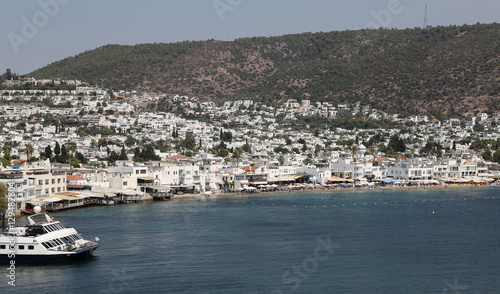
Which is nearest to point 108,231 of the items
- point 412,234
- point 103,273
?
point 103,273

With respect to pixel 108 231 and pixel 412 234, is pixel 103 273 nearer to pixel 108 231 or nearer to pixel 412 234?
pixel 108 231

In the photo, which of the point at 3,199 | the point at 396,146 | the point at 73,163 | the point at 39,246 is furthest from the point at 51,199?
the point at 396,146

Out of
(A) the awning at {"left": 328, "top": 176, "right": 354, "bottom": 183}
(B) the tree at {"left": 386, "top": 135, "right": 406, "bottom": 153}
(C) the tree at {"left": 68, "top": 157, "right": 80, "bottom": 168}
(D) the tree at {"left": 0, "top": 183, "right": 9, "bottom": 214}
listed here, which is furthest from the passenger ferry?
(B) the tree at {"left": 386, "top": 135, "right": 406, "bottom": 153}

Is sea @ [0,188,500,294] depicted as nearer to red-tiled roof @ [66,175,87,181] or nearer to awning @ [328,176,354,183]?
red-tiled roof @ [66,175,87,181]

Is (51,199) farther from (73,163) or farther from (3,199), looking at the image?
(73,163)

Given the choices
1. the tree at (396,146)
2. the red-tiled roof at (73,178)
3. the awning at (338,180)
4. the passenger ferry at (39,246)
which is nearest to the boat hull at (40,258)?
the passenger ferry at (39,246)

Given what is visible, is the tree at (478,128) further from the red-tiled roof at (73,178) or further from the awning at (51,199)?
the awning at (51,199)
